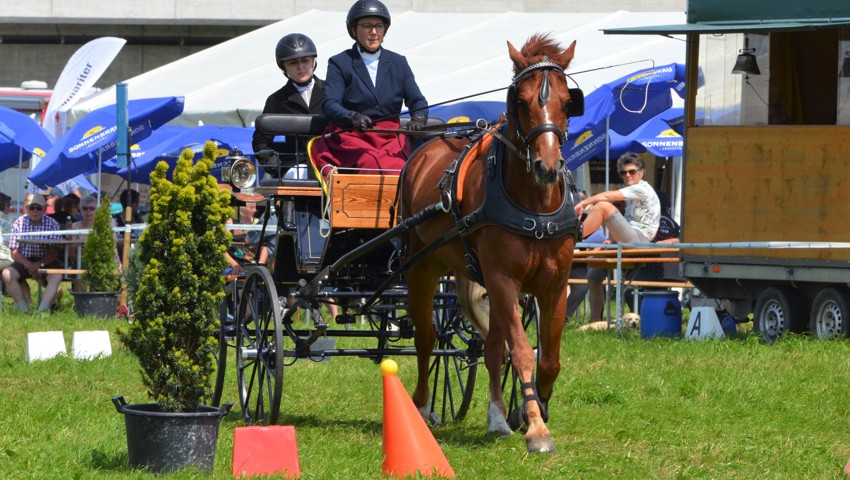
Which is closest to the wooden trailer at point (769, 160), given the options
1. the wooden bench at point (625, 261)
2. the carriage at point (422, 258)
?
the wooden bench at point (625, 261)

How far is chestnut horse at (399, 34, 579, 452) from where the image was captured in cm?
699

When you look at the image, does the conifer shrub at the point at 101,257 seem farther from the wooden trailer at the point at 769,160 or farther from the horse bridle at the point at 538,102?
the horse bridle at the point at 538,102

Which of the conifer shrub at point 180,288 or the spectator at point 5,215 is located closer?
the conifer shrub at point 180,288

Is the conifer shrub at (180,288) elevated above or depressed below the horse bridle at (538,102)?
below

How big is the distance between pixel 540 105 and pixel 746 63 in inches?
280

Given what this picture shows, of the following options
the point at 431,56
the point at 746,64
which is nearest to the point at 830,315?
the point at 746,64

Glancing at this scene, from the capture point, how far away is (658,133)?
20609mm

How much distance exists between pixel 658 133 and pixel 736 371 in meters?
10.6

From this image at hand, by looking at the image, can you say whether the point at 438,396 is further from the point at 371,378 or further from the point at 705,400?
the point at 705,400

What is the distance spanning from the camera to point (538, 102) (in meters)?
6.96

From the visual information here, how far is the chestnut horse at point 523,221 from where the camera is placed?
275 inches

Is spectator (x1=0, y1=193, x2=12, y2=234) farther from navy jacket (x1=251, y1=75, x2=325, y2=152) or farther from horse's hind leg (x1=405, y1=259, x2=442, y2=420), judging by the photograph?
horse's hind leg (x1=405, y1=259, x2=442, y2=420)

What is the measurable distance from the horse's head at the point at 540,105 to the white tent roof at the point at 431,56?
13574 mm

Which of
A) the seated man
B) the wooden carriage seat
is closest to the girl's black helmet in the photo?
the wooden carriage seat
